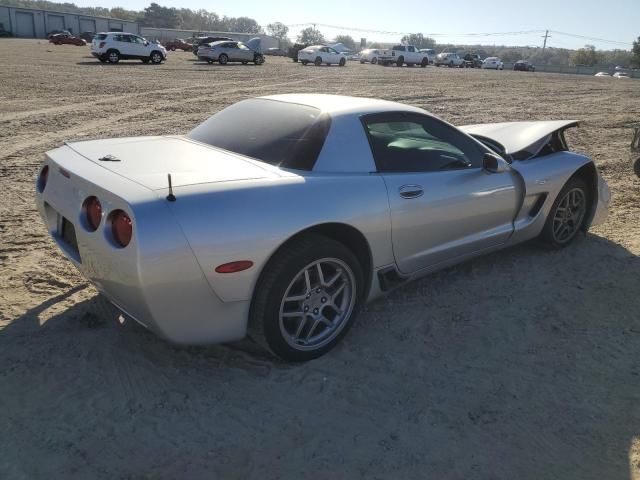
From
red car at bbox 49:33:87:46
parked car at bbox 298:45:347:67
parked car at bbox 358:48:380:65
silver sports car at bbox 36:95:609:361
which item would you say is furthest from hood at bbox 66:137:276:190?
red car at bbox 49:33:87:46

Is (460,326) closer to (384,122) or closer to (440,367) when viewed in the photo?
(440,367)

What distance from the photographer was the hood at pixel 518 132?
4379mm

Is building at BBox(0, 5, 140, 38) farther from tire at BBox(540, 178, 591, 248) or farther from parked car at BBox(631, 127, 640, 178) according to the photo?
tire at BBox(540, 178, 591, 248)

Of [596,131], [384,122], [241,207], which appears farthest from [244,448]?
[596,131]

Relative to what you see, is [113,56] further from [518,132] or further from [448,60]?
[448,60]

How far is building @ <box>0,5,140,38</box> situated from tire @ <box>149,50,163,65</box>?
46498mm

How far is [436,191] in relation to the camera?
3.38 metres

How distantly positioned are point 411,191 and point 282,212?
38.8 inches

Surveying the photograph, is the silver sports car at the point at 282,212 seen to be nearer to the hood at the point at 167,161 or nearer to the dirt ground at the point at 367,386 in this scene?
Answer: the hood at the point at 167,161

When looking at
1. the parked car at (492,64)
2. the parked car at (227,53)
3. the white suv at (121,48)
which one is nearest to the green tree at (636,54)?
the parked car at (492,64)

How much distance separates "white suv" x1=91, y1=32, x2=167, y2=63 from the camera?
2595 cm

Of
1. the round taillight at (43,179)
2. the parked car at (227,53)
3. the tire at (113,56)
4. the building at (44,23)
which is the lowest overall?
the round taillight at (43,179)

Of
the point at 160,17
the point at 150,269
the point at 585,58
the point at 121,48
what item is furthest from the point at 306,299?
the point at 160,17

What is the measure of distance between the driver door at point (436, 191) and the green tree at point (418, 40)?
151 meters
